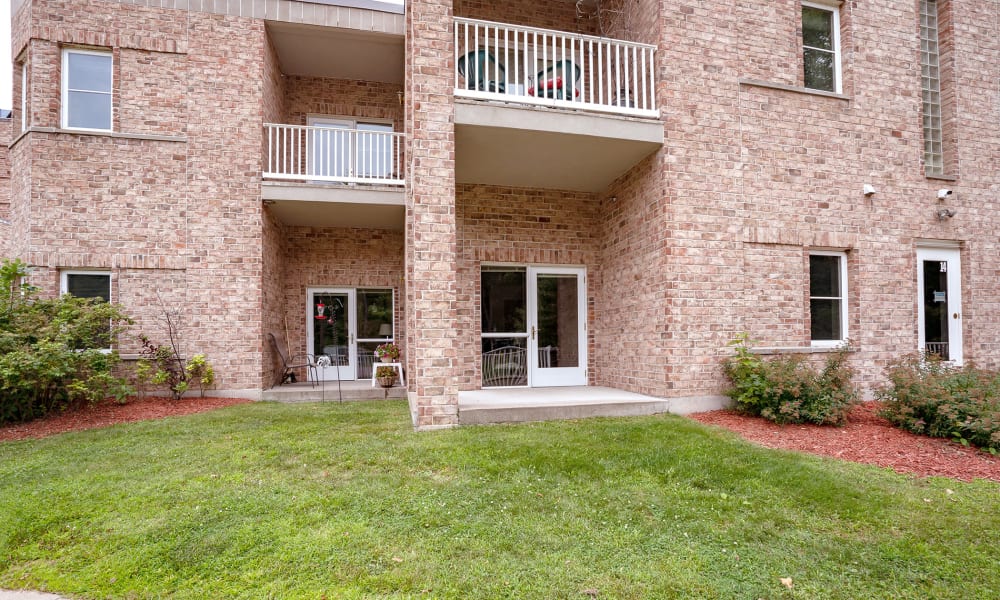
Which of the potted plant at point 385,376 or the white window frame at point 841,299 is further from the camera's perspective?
the potted plant at point 385,376

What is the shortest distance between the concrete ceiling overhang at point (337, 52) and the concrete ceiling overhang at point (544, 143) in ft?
12.1

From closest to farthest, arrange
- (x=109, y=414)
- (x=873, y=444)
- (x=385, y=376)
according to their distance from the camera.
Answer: (x=873, y=444) → (x=109, y=414) → (x=385, y=376)

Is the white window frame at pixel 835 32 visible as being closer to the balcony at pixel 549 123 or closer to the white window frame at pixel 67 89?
the balcony at pixel 549 123

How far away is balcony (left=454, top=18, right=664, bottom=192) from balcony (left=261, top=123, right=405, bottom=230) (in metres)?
1.94

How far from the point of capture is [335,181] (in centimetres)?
870

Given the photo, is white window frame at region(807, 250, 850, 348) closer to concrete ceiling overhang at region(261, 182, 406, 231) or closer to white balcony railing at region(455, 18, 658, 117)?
white balcony railing at region(455, 18, 658, 117)

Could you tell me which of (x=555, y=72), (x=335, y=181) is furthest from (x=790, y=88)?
(x=335, y=181)

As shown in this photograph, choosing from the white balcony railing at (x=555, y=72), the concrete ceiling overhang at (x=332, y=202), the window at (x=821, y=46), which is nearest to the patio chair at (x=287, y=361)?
the concrete ceiling overhang at (x=332, y=202)

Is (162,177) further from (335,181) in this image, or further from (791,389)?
(791,389)

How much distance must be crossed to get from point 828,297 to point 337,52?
33.4 ft

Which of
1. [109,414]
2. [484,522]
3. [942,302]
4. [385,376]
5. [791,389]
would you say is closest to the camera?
[484,522]

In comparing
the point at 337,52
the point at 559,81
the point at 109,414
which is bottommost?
the point at 109,414

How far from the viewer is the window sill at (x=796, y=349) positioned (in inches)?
268

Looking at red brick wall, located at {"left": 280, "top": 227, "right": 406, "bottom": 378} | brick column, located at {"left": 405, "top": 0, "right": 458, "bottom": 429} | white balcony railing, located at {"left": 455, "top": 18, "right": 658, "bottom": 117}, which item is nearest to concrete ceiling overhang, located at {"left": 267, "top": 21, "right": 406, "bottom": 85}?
white balcony railing, located at {"left": 455, "top": 18, "right": 658, "bottom": 117}
